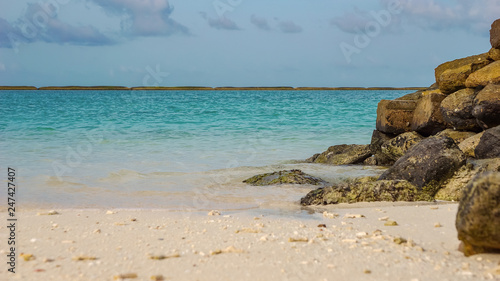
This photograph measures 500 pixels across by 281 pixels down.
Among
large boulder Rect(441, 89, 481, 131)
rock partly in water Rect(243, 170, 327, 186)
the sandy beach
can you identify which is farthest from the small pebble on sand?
large boulder Rect(441, 89, 481, 131)

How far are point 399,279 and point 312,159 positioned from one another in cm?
962

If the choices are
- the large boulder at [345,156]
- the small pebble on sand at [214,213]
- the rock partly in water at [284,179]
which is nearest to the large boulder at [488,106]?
the large boulder at [345,156]

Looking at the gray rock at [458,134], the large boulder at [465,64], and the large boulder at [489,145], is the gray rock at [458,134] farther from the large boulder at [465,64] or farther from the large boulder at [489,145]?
the large boulder at [489,145]

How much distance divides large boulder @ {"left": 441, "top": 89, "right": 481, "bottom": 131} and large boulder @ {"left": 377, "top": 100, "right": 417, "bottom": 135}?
1478 millimetres

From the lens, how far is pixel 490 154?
8.49 m

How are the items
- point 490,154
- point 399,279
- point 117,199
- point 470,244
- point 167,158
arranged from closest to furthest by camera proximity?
point 399,279 → point 470,244 → point 117,199 → point 490,154 → point 167,158

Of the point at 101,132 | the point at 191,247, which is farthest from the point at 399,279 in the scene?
the point at 101,132

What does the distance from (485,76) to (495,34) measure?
0.99 m

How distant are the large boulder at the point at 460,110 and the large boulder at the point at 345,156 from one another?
2.35 m

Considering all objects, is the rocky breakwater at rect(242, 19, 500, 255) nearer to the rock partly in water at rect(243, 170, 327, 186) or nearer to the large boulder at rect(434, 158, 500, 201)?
the large boulder at rect(434, 158, 500, 201)

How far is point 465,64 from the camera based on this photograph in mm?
11711

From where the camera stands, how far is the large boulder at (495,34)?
1033 centimetres

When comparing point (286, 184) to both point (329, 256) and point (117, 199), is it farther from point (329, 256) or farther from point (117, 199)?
point (329, 256)

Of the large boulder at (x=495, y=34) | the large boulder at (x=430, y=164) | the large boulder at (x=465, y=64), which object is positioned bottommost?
the large boulder at (x=430, y=164)
